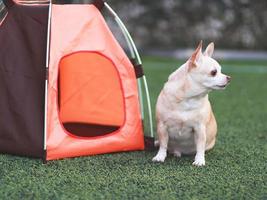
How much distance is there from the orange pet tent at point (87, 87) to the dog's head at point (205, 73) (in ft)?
1.59

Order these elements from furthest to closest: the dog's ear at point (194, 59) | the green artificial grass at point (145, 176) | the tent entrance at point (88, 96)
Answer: the tent entrance at point (88, 96) < the dog's ear at point (194, 59) < the green artificial grass at point (145, 176)

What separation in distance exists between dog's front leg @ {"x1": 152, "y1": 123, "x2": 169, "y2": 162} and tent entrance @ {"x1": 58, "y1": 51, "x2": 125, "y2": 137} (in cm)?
68

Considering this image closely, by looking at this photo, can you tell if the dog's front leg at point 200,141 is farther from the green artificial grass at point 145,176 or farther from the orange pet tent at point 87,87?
the orange pet tent at point 87,87

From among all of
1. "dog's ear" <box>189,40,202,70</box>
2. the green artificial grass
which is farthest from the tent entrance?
"dog's ear" <box>189,40,202,70</box>

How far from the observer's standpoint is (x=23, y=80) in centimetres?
367

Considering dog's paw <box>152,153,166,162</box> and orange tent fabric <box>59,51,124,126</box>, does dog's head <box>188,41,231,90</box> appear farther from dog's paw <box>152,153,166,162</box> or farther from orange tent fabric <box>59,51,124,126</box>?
orange tent fabric <box>59,51,124,126</box>

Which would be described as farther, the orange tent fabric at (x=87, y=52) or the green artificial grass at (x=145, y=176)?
the orange tent fabric at (x=87, y=52)

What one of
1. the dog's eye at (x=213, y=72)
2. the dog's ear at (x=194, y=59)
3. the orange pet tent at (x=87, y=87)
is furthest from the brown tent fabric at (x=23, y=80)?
the dog's eye at (x=213, y=72)

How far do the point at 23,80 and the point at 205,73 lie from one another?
1127mm

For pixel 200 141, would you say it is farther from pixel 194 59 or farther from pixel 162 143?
pixel 194 59

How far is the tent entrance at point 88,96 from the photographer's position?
4383 mm

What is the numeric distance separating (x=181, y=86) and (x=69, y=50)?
0.75m

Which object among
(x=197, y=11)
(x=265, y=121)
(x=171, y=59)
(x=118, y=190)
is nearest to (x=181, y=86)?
(x=118, y=190)

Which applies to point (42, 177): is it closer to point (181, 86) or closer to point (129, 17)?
point (181, 86)
